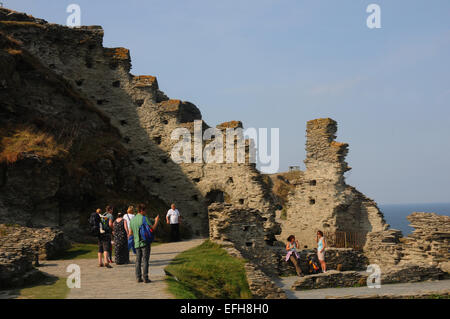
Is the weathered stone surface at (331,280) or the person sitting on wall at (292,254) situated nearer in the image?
the weathered stone surface at (331,280)

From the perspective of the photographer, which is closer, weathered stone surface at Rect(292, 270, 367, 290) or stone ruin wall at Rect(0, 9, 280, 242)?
weathered stone surface at Rect(292, 270, 367, 290)

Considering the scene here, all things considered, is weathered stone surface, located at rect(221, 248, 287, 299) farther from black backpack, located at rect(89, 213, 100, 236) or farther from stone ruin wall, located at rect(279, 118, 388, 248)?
stone ruin wall, located at rect(279, 118, 388, 248)

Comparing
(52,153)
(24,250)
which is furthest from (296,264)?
(52,153)

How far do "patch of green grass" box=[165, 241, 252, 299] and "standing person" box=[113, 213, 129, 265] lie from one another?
4.91ft

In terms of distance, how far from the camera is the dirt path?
9.64 m

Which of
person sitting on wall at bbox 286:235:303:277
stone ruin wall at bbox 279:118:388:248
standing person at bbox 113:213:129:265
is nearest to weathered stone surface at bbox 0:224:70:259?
standing person at bbox 113:213:129:265

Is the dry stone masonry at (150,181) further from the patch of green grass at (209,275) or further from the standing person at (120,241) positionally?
the standing person at (120,241)

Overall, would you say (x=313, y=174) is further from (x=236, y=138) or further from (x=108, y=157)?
(x=108, y=157)

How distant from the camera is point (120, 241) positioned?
1398cm

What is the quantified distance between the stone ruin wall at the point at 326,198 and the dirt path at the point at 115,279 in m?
9.83

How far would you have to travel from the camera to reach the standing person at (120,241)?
547 inches

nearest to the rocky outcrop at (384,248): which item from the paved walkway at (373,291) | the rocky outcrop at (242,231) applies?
→ the paved walkway at (373,291)
